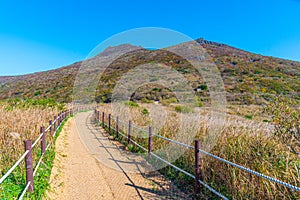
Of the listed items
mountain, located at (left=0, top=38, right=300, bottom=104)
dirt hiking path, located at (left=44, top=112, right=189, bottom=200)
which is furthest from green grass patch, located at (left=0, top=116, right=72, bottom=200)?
mountain, located at (left=0, top=38, right=300, bottom=104)

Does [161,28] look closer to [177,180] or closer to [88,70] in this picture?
[177,180]

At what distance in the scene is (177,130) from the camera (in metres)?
6.44

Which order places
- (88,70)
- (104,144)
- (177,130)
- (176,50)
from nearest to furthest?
(177,130) < (104,144) < (88,70) < (176,50)

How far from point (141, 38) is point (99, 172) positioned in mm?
10289

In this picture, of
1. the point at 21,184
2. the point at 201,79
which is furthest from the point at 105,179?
the point at 201,79

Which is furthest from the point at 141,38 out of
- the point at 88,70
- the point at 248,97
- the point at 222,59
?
the point at 222,59

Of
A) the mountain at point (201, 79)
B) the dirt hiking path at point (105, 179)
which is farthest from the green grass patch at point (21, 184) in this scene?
the mountain at point (201, 79)

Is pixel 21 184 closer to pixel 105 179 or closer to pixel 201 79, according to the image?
pixel 105 179

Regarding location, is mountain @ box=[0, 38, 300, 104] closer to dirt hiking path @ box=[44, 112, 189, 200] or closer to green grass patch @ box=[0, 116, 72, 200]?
dirt hiking path @ box=[44, 112, 189, 200]

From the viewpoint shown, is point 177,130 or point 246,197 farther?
point 177,130

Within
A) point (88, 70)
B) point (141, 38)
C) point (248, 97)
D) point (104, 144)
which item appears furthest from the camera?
point (88, 70)

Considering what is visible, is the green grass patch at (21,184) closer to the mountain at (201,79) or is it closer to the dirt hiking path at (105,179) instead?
the dirt hiking path at (105,179)

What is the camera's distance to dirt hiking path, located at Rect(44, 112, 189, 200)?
4457 mm

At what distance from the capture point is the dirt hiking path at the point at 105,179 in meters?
4.46
